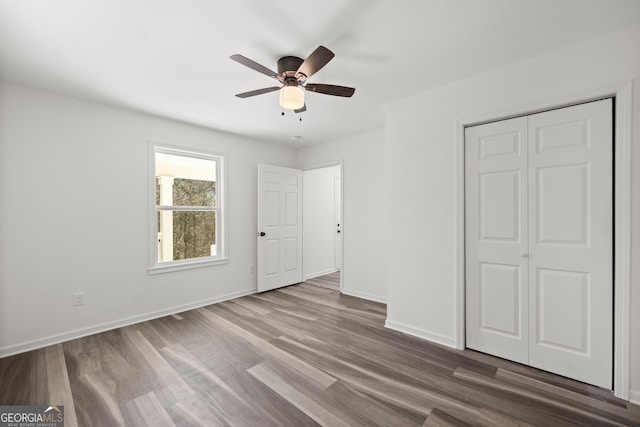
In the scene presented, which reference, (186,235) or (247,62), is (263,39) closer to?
(247,62)

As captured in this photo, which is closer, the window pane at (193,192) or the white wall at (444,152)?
the white wall at (444,152)

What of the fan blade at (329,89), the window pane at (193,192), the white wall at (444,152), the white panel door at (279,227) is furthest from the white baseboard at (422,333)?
the window pane at (193,192)

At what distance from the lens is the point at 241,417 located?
1.72m

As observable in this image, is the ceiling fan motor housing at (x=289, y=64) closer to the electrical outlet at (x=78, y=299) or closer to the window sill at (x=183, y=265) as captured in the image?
the window sill at (x=183, y=265)

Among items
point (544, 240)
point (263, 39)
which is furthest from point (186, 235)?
point (544, 240)

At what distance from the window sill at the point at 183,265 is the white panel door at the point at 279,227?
0.66 metres

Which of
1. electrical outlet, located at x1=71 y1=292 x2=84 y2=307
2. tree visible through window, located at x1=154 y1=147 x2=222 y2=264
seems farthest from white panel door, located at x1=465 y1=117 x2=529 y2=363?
electrical outlet, located at x1=71 y1=292 x2=84 y2=307

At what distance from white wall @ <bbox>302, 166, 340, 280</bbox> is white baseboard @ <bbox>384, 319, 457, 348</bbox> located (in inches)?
94.1

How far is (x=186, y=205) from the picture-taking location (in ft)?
12.5

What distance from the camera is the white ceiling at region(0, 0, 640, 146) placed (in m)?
1.66

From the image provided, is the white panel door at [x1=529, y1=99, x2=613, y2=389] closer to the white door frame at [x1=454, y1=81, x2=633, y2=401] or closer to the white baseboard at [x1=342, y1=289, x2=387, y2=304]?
the white door frame at [x1=454, y1=81, x2=633, y2=401]

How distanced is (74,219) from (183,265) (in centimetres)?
126

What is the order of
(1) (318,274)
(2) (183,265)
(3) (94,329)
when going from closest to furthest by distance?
1. (3) (94,329)
2. (2) (183,265)
3. (1) (318,274)

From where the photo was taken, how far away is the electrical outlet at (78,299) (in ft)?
9.27
